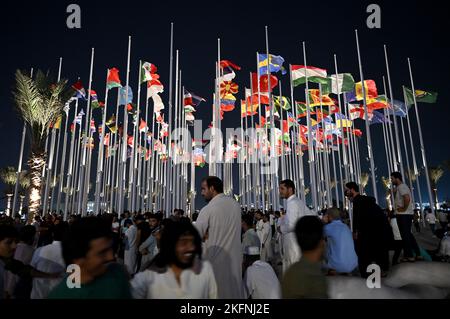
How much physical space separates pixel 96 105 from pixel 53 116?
222 inches

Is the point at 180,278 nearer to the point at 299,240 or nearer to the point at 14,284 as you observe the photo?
the point at 299,240

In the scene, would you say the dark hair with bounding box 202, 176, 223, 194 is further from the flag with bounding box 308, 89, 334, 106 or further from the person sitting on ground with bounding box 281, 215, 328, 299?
the flag with bounding box 308, 89, 334, 106

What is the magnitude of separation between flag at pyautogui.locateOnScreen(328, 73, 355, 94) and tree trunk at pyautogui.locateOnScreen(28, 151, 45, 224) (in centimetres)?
1870

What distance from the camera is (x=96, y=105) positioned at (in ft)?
77.0

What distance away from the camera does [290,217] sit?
607 centimetres

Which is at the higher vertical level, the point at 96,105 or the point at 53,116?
the point at 96,105

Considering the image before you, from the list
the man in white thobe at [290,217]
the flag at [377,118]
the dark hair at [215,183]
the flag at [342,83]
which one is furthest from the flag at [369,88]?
the dark hair at [215,183]

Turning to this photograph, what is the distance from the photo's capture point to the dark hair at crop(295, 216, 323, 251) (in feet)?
9.15

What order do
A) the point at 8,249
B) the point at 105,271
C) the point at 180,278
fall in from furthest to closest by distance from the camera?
the point at 8,249 < the point at 180,278 < the point at 105,271

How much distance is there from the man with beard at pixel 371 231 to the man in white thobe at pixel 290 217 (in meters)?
1.21

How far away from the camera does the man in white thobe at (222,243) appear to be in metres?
4.12

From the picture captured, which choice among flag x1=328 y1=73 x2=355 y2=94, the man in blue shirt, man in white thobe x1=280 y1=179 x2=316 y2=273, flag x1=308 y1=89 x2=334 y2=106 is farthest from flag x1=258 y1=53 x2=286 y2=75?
the man in blue shirt

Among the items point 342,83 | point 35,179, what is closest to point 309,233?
point 35,179
